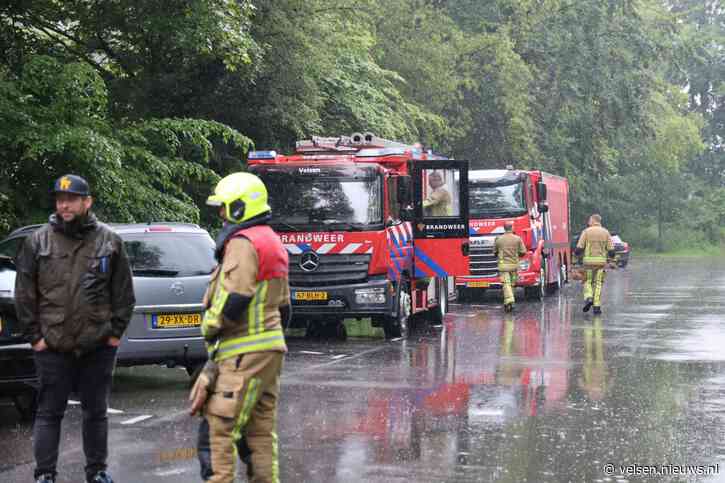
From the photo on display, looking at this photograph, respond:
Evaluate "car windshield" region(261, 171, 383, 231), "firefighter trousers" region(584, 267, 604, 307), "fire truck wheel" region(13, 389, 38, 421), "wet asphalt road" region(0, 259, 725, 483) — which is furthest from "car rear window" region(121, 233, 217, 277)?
"firefighter trousers" region(584, 267, 604, 307)

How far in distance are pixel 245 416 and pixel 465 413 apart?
4827mm

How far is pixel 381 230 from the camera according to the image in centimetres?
1883

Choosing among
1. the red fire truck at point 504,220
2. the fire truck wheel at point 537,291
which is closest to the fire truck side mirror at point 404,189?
the red fire truck at point 504,220

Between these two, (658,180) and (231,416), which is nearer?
(231,416)

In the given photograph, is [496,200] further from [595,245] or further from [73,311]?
[73,311]

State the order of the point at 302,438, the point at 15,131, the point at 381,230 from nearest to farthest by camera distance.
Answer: the point at 302,438 < the point at 15,131 < the point at 381,230

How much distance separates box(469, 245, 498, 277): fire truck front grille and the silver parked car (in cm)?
1571

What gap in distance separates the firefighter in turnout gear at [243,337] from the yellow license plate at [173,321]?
5995mm

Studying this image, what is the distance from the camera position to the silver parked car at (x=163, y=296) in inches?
498

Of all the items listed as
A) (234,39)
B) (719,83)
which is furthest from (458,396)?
(719,83)

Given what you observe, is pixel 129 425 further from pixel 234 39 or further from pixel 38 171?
pixel 234 39

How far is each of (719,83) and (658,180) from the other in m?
12.2

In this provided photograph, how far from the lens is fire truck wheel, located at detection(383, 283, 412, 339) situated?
62.7ft

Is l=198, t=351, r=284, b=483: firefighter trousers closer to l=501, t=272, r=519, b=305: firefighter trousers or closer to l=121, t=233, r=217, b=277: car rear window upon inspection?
l=121, t=233, r=217, b=277: car rear window
